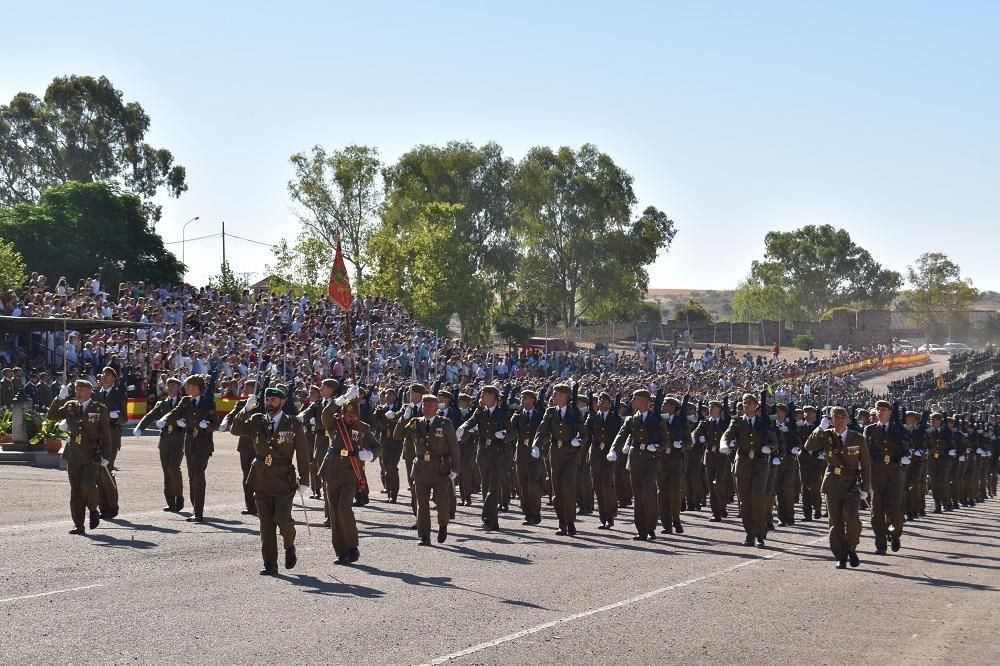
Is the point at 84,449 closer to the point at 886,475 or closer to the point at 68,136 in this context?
the point at 886,475

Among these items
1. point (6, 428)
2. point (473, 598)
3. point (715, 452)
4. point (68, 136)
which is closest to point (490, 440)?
point (715, 452)

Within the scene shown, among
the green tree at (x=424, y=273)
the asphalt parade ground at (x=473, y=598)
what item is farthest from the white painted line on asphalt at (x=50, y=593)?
the green tree at (x=424, y=273)

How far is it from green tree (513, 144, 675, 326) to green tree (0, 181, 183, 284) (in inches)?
1759

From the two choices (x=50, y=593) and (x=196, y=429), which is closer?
(x=50, y=593)

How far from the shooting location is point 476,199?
335 ft

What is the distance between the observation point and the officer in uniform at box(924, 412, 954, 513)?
2780 cm

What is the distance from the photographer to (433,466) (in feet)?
54.2

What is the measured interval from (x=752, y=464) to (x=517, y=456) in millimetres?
3600

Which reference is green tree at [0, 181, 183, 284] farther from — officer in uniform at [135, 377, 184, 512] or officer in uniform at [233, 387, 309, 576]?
officer in uniform at [233, 387, 309, 576]

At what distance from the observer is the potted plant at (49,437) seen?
25.1 metres

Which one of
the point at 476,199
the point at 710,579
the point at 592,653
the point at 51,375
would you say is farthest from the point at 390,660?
the point at 476,199

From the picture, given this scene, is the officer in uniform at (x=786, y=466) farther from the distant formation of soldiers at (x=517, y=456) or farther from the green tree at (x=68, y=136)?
the green tree at (x=68, y=136)

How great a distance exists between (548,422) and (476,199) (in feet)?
277

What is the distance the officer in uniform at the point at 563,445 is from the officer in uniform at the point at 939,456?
11764 millimetres
